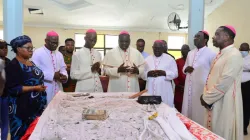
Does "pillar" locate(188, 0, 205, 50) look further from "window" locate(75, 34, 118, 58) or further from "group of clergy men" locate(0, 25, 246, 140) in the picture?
"window" locate(75, 34, 118, 58)

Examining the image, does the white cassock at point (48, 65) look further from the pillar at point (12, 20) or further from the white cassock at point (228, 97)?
the white cassock at point (228, 97)

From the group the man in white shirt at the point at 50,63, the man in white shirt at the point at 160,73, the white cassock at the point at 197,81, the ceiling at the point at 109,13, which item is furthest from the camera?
the ceiling at the point at 109,13

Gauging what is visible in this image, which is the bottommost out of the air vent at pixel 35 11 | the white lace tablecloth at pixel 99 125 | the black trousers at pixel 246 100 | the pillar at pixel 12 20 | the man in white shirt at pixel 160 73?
the black trousers at pixel 246 100

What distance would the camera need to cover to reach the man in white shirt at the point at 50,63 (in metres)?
3.54

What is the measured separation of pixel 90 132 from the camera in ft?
5.62

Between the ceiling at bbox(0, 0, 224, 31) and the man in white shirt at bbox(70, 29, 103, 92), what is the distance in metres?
4.52

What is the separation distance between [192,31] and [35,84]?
9.50 ft

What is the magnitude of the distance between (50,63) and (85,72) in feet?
1.78

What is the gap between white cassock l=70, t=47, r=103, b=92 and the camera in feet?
12.5

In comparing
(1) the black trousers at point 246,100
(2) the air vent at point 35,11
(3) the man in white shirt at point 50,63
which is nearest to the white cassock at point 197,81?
(1) the black trousers at point 246,100

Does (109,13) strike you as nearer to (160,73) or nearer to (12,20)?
(12,20)

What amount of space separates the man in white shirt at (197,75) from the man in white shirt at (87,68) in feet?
4.72

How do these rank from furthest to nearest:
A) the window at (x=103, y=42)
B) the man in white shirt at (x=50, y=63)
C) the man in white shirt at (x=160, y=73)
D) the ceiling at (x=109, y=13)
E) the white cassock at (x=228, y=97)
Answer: the window at (x=103, y=42), the ceiling at (x=109, y=13), the man in white shirt at (x=160, y=73), the man in white shirt at (x=50, y=63), the white cassock at (x=228, y=97)

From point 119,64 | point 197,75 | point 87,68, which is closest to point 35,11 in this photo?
point 87,68
